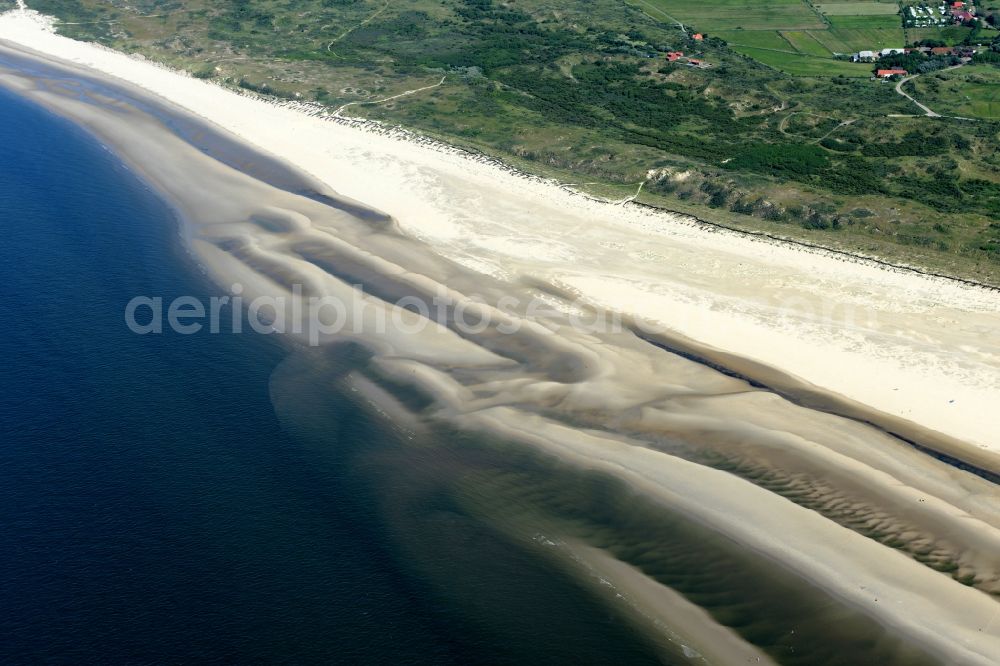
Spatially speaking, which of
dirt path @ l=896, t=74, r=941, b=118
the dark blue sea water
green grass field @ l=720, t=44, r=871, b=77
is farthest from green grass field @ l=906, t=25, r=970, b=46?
the dark blue sea water

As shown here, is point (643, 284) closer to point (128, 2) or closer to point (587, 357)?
point (587, 357)

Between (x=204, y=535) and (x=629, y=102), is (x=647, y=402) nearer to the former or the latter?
(x=204, y=535)

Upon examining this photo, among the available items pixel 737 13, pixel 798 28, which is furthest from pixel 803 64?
pixel 737 13

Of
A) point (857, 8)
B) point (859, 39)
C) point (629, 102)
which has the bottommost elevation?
point (629, 102)

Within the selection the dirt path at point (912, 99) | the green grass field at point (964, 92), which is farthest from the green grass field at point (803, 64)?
the green grass field at point (964, 92)

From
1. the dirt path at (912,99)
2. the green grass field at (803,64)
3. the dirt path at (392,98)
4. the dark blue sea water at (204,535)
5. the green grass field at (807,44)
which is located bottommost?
the dark blue sea water at (204,535)

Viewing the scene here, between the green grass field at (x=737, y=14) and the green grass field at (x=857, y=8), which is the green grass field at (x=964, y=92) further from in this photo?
the green grass field at (x=857, y=8)
